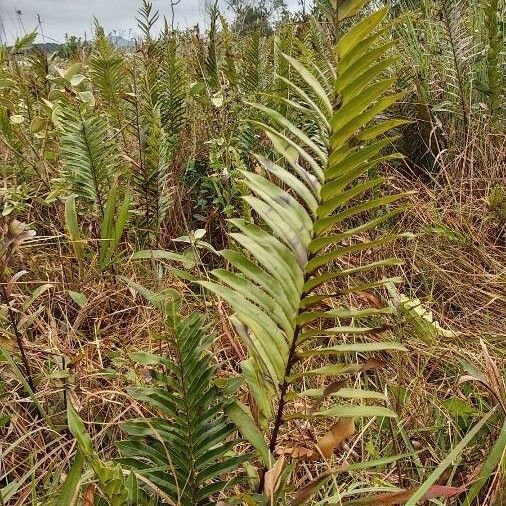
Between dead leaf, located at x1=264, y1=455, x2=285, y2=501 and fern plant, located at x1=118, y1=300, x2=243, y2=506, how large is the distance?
2.7 inches

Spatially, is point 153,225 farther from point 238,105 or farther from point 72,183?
point 238,105

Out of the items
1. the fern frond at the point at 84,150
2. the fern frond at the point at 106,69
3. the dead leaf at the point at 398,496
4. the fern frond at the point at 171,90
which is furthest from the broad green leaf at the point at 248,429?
the fern frond at the point at 106,69

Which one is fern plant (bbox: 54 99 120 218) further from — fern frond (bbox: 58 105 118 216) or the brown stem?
the brown stem

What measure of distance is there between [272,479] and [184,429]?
0.49ft

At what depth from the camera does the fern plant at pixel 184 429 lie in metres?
0.86

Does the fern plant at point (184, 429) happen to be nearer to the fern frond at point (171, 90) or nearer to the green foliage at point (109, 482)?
the green foliage at point (109, 482)

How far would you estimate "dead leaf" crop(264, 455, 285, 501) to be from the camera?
2.65 feet

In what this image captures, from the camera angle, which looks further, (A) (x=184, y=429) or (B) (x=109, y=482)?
(A) (x=184, y=429)

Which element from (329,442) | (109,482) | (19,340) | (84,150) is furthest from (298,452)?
(84,150)

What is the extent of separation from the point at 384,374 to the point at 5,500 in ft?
2.64

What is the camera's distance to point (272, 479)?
32.0 inches

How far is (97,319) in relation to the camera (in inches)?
60.0

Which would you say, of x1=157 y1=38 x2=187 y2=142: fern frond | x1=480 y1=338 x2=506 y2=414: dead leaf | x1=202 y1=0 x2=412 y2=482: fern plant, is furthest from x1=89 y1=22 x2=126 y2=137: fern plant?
x1=480 y1=338 x2=506 y2=414: dead leaf

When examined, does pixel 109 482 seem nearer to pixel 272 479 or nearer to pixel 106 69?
pixel 272 479
